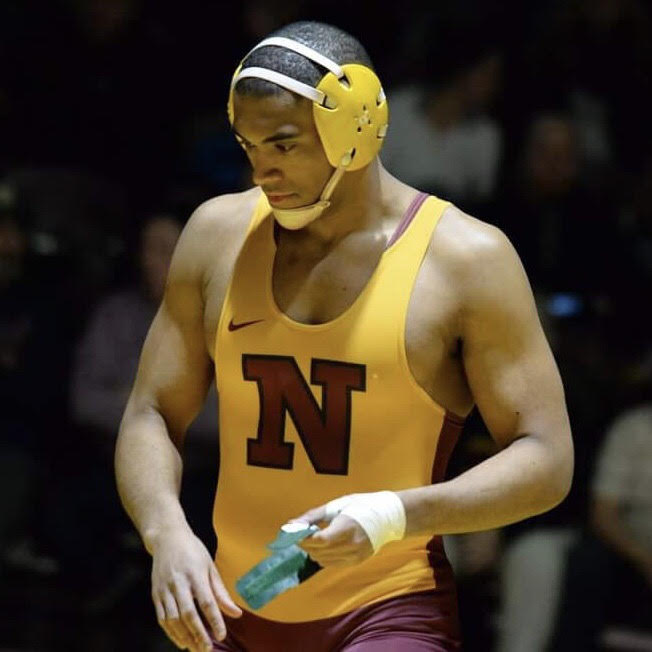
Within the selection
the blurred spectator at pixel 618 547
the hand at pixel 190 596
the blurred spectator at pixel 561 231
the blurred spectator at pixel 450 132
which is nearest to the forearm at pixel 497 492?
the hand at pixel 190 596

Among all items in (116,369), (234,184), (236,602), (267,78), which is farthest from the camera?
(234,184)

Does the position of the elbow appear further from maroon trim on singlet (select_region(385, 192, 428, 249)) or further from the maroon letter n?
maroon trim on singlet (select_region(385, 192, 428, 249))

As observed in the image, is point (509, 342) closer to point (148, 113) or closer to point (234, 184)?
point (234, 184)

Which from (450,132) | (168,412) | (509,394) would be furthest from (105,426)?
(509,394)

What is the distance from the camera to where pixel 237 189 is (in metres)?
7.46

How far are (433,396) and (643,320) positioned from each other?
A: 341 centimetres

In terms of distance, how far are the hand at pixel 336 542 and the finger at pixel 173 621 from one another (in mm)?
318

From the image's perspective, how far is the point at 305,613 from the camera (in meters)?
3.79

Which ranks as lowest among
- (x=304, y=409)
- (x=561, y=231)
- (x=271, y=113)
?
(x=304, y=409)

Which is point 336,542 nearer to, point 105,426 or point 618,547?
point 618,547

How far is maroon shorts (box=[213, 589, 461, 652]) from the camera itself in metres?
3.70

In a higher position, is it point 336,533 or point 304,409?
point 304,409

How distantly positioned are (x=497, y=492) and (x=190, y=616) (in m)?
0.66

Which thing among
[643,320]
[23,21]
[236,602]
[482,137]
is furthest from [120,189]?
[236,602]
